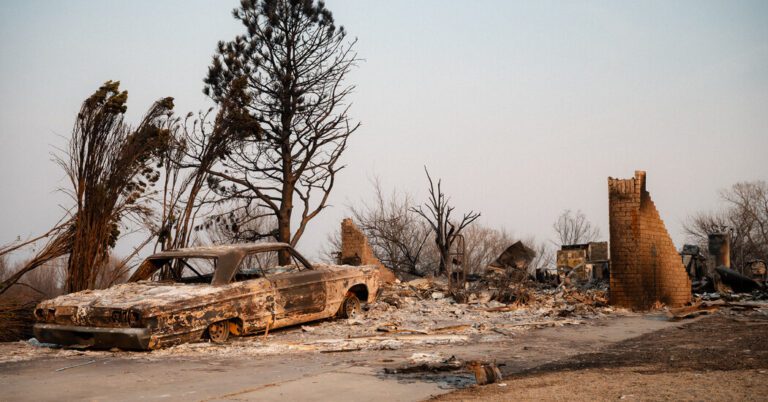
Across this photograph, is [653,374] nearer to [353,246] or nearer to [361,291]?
[361,291]

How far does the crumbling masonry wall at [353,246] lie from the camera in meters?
21.2

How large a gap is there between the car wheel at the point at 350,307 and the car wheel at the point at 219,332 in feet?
8.30

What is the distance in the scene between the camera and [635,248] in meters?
14.3

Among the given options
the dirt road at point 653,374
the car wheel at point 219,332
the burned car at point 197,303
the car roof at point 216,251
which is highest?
the car roof at point 216,251

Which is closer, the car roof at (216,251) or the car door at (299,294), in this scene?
the car roof at (216,251)

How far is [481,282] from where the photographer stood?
17.7 metres

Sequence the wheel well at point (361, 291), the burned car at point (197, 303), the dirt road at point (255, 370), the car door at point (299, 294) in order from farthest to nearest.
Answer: the wheel well at point (361, 291) < the car door at point (299, 294) < the burned car at point (197, 303) < the dirt road at point (255, 370)

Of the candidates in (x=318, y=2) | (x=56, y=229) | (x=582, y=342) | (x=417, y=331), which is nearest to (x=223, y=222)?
(x=318, y=2)

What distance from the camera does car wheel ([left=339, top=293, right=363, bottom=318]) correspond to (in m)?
11.2

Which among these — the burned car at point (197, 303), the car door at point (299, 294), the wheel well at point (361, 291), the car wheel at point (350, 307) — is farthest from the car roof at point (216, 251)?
the wheel well at point (361, 291)

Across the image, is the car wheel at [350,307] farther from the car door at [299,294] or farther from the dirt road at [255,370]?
the dirt road at [255,370]

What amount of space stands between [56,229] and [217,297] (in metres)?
3.73

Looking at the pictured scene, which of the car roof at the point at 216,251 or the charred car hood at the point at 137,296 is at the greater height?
the car roof at the point at 216,251

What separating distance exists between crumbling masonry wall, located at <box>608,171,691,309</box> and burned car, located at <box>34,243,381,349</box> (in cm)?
598
